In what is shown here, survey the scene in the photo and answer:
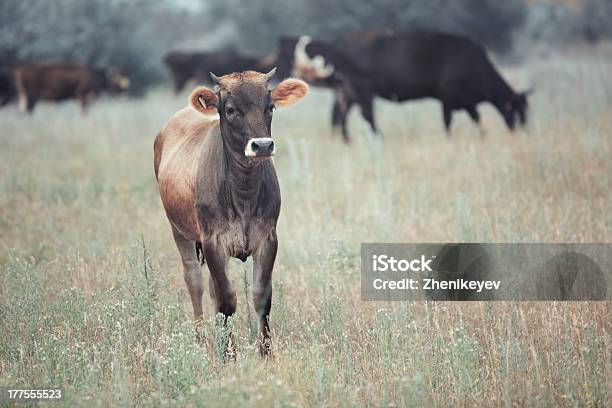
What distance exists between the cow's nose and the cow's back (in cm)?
82

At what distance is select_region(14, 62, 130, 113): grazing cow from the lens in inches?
847

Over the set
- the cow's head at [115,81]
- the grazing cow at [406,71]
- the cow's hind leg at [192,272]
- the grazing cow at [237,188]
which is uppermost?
the cow's head at [115,81]

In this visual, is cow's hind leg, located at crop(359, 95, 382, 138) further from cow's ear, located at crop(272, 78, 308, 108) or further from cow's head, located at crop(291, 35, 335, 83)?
cow's ear, located at crop(272, 78, 308, 108)

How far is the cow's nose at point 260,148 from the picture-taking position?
4523mm

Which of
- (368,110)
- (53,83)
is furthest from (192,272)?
(53,83)

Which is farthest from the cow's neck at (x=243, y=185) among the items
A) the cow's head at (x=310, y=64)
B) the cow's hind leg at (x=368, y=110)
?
the cow's head at (x=310, y=64)

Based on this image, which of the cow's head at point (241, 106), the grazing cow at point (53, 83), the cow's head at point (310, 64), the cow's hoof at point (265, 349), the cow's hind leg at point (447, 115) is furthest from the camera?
the grazing cow at point (53, 83)

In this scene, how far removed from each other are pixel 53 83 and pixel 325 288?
18.3 m

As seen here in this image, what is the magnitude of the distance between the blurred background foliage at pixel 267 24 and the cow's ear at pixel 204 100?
21281 millimetres

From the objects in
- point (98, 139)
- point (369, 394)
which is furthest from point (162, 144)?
point (98, 139)

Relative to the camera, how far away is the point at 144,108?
19.7 metres

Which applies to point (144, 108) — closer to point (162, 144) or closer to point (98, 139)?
point (98, 139)

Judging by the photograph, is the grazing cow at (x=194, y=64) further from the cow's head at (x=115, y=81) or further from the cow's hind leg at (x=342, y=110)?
the cow's hind leg at (x=342, y=110)

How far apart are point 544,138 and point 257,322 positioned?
7.06 metres
